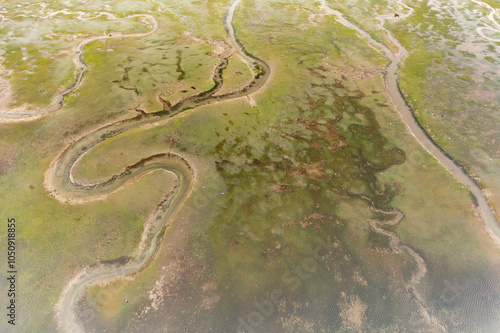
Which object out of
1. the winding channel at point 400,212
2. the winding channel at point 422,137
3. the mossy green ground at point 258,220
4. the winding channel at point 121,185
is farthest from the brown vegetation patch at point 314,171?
A: the winding channel at point 422,137

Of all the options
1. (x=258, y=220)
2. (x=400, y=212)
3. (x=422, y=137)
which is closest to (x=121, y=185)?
(x=258, y=220)

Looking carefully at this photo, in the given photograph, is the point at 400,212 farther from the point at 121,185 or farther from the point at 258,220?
the point at 121,185

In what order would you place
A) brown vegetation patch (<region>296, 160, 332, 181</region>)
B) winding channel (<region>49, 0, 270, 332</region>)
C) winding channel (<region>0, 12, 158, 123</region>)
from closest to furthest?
winding channel (<region>49, 0, 270, 332</region>) < brown vegetation patch (<region>296, 160, 332, 181</region>) < winding channel (<region>0, 12, 158, 123</region>)

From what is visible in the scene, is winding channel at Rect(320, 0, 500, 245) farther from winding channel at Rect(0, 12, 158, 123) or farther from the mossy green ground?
winding channel at Rect(0, 12, 158, 123)

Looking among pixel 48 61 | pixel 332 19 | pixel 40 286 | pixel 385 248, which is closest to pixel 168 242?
pixel 40 286

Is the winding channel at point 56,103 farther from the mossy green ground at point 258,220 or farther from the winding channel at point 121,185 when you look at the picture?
the winding channel at point 121,185

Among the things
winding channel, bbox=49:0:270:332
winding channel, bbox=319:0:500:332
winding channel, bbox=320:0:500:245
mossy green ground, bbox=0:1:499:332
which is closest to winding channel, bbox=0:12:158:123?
mossy green ground, bbox=0:1:499:332

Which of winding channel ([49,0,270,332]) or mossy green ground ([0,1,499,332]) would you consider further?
winding channel ([49,0,270,332])
